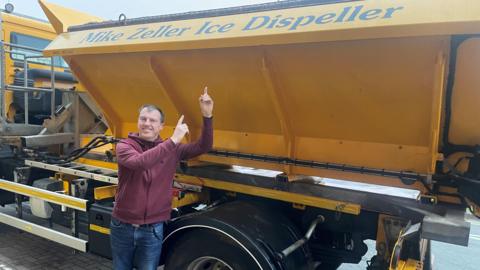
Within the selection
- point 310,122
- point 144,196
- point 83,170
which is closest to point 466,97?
point 310,122

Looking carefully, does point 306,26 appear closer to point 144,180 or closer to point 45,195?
point 144,180

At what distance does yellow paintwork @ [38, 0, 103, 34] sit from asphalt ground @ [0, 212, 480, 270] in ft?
8.66

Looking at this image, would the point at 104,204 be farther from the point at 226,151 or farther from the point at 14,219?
the point at 14,219

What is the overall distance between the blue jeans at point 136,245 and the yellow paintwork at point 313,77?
99 cm

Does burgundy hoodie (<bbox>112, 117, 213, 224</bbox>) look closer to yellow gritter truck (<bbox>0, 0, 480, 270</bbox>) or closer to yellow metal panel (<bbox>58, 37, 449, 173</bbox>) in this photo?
yellow gritter truck (<bbox>0, 0, 480, 270</bbox>)

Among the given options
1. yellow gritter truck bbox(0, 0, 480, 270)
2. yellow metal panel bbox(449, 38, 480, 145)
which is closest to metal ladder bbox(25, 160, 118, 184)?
yellow gritter truck bbox(0, 0, 480, 270)

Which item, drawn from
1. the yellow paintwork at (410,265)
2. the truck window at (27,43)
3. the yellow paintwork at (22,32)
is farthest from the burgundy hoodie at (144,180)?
the truck window at (27,43)

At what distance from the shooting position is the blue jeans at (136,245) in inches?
111

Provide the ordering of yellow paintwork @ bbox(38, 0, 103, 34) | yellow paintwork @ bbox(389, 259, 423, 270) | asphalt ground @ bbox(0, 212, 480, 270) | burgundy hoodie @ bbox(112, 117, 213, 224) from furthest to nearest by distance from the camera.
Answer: asphalt ground @ bbox(0, 212, 480, 270), yellow paintwork @ bbox(38, 0, 103, 34), burgundy hoodie @ bbox(112, 117, 213, 224), yellow paintwork @ bbox(389, 259, 423, 270)

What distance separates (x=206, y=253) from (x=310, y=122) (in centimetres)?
126

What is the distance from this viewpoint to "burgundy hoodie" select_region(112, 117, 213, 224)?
263 cm

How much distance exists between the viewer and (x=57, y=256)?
16.0ft

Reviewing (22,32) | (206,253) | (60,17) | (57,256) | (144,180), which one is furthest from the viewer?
(22,32)

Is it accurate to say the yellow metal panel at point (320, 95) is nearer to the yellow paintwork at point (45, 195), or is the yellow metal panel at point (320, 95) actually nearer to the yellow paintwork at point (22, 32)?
the yellow paintwork at point (45, 195)
